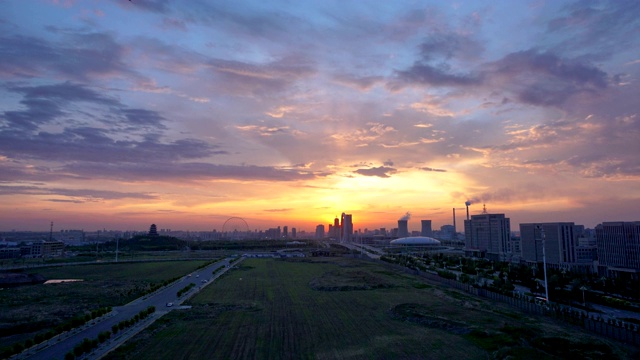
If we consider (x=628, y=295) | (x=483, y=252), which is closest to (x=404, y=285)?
(x=628, y=295)

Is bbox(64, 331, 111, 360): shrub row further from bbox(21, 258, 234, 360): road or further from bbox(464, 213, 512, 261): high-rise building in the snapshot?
bbox(464, 213, 512, 261): high-rise building

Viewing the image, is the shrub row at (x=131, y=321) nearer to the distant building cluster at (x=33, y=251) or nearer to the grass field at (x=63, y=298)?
the grass field at (x=63, y=298)

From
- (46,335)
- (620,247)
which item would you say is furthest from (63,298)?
(620,247)

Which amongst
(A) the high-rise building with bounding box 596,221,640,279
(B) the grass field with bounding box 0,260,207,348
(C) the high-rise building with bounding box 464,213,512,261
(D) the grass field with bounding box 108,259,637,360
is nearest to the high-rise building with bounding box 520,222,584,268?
(A) the high-rise building with bounding box 596,221,640,279

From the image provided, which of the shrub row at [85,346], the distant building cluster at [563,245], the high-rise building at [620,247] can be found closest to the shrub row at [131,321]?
the shrub row at [85,346]

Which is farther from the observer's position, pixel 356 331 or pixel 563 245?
pixel 563 245

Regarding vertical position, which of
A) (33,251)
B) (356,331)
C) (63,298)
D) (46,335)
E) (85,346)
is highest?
(33,251)

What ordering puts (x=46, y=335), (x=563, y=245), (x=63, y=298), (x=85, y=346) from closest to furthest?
1. (x=85, y=346)
2. (x=46, y=335)
3. (x=63, y=298)
4. (x=563, y=245)

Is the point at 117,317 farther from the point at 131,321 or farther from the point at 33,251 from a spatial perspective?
the point at 33,251
